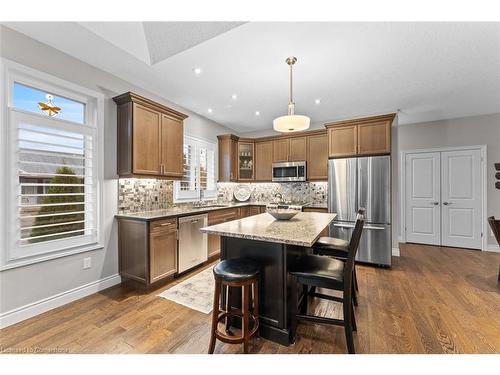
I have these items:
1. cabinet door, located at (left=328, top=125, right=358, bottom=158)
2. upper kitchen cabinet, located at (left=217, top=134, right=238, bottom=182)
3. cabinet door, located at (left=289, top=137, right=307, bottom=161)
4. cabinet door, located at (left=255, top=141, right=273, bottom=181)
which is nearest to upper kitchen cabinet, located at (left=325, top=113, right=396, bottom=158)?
cabinet door, located at (left=328, top=125, right=358, bottom=158)

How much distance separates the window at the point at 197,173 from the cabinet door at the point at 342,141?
8.21 feet

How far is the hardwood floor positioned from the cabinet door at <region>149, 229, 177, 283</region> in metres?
0.20

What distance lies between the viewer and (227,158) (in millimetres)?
5125

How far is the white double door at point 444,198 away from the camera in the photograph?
464 cm

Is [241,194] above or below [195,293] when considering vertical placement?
above

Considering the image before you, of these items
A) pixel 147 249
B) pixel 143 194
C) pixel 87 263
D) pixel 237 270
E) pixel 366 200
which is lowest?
pixel 87 263

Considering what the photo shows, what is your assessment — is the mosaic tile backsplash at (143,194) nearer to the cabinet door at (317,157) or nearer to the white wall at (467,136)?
the cabinet door at (317,157)

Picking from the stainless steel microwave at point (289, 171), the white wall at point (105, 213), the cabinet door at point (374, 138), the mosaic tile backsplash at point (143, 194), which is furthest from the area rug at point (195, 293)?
the cabinet door at point (374, 138)

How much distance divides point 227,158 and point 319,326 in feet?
12.4

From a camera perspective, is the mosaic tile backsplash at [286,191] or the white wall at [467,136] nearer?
the white wall at [467,136]

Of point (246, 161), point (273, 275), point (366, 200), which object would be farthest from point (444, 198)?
point (273, 275)

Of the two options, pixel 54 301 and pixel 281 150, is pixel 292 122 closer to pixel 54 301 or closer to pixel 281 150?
pixel 281 150

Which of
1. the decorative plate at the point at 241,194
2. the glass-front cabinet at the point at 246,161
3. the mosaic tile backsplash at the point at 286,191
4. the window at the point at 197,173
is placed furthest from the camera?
the decorative plate at the point at 241,194
